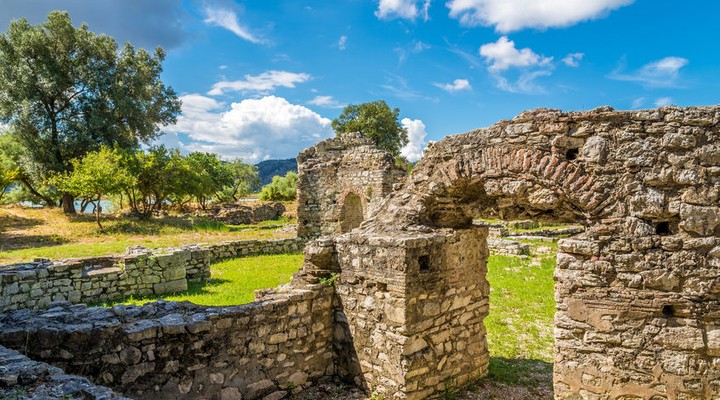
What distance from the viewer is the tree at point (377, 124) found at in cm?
4922

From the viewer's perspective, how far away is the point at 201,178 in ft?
97.6

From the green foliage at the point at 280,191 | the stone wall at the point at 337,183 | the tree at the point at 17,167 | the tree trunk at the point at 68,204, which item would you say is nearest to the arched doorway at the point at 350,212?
the stone wall at the point at 337,183

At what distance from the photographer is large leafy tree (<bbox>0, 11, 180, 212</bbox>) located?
84.8 feet

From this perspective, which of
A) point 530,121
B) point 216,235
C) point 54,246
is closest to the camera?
point 530,121

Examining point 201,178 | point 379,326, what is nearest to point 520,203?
point 379,326

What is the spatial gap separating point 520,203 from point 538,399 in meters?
3.12

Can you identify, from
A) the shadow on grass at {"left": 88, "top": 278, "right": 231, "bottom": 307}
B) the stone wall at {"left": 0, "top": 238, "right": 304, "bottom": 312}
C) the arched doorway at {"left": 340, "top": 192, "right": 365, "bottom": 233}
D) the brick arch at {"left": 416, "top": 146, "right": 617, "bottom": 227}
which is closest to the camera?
the brick arch at {"left": 416, "top": 146, "right": 617, "bottom": 227}

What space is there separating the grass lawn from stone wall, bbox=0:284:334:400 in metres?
12.9

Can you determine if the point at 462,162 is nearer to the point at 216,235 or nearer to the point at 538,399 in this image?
the point at 538,399

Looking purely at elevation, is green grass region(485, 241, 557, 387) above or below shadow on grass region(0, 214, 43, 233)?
below

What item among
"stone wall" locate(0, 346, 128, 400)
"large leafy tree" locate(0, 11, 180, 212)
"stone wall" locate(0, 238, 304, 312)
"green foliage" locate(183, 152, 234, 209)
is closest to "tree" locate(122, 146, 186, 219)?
"green foliage" locate(183, 152, 234, 209)

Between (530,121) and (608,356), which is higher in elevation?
(530,121)

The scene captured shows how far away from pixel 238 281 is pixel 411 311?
862 cm

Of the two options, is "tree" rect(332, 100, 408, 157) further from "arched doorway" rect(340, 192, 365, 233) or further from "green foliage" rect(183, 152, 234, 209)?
"arched doorway" rect(340, 192, 365, 233)
